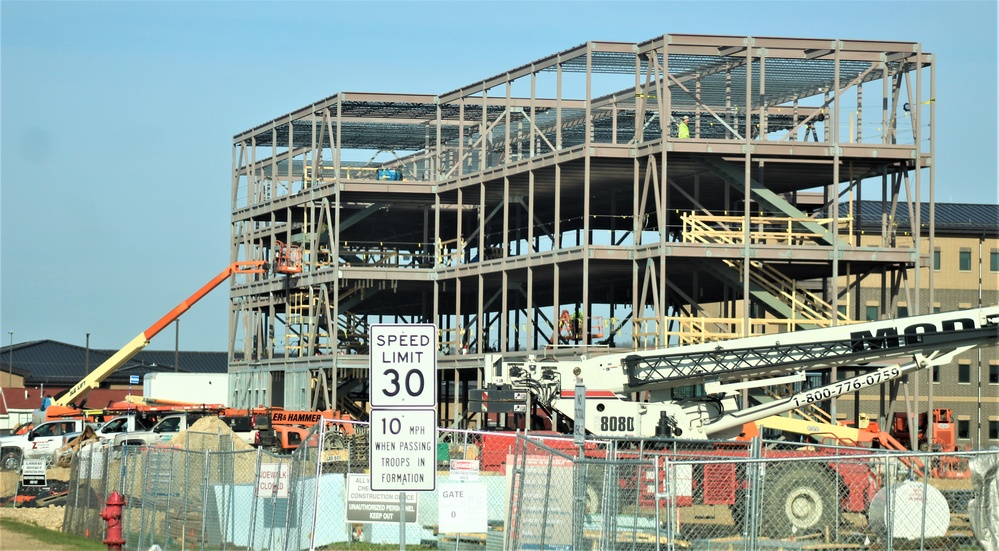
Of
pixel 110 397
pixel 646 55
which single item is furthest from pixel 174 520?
pixel 110 397

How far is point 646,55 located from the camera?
43.0 meters

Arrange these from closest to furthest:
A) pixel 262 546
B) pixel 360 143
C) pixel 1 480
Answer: pixel 262 546 < pixel 1 480 < pixel 360 143

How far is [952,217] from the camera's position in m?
92.9

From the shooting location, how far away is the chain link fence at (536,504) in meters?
17.8

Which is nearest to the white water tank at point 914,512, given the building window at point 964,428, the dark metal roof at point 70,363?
the building window at point 964,428

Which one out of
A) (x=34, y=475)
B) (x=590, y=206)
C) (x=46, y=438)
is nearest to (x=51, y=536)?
(x=34, y=475)

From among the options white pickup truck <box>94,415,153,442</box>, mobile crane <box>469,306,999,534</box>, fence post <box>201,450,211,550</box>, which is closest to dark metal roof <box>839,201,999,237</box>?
white pickup truck <box>94,415,153,442</box>

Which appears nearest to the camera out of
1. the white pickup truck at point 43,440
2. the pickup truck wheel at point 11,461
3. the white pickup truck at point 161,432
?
the pickup truck wheel at point 11,461

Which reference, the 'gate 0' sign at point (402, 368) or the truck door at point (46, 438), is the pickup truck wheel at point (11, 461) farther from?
the 'gate 0' sign at point (402, 368)

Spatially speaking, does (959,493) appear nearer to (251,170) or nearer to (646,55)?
(646,55)

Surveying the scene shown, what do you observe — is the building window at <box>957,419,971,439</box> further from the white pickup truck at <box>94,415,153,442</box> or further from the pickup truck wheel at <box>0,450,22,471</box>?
the pickup truck wheel at <box>0,450,22,471</box>

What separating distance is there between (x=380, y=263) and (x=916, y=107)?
982 inches

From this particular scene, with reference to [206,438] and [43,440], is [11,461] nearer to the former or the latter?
[206,438]

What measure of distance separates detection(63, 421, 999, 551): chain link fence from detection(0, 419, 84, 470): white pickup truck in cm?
1893
